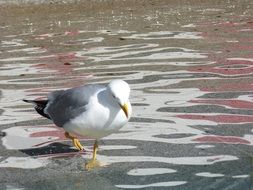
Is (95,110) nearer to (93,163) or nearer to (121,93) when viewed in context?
(121,93)

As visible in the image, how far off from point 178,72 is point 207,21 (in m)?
5.81

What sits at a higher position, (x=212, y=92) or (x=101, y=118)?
(x=101, y=118)

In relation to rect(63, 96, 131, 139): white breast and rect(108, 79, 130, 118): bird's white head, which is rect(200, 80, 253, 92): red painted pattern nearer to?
rect(63, 96, 131, 139): white breast

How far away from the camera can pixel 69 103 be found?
20.8ft

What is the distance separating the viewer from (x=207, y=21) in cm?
1591

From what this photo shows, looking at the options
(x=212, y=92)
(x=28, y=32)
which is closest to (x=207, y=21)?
(x=28, y=32)

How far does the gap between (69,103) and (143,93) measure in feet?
9.39

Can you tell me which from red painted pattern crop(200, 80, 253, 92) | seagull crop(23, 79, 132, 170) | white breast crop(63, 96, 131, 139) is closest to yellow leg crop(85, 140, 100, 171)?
seagull crop(23, 79, 132, 170)

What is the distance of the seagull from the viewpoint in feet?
19.0

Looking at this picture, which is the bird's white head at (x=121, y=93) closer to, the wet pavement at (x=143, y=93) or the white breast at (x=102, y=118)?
the white breast at (x=102, y=118)

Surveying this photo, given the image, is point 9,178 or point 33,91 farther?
point 33,91

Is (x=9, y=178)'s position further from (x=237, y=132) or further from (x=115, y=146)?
(x=237, y=132)

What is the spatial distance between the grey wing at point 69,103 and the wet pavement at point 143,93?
410 mm

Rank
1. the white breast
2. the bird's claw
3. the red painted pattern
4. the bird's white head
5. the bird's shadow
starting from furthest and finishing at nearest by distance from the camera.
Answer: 1. the red painted pattern
2. the bird's shadow
3. the bird's claw
4. the white breast
5. the bird's white head
